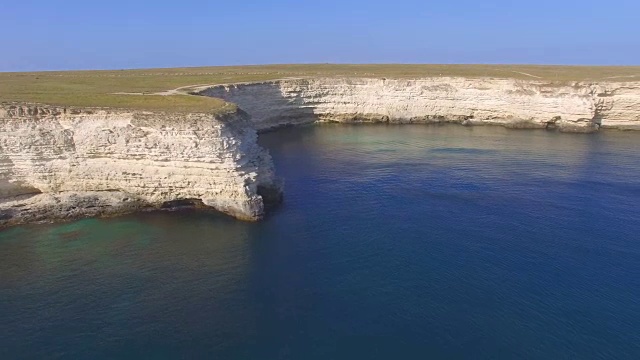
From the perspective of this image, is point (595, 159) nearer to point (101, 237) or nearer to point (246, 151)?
point (246, 151)

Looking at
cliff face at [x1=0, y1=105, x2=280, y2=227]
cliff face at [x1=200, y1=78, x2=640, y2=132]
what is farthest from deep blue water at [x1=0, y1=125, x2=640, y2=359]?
cliff face at [x1=200, y1=78, x2=640, y2=132]

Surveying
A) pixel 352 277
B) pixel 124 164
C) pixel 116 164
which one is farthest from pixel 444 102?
pixel 352 277

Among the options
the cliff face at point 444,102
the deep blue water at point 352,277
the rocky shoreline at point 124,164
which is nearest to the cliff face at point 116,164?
the rocky shoreline at point 124,164

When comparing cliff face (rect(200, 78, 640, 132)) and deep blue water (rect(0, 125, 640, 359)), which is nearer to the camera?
deep blue water (rect(0, 125, 640, 359))

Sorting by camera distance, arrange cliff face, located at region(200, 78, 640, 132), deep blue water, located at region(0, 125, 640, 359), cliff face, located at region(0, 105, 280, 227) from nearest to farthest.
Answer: deep blue water, located at region(0, 125, 640, 359) < cliff face, located at region(0, 105, 280, 227) < cliff face, located at region(200, 78, 640, 132)

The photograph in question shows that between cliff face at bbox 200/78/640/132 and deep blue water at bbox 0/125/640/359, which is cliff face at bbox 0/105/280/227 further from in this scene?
cliff face at bbox 200/78/640/132

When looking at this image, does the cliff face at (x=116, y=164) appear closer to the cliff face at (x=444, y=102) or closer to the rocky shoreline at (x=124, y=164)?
the rocky shoreline at (x=124, y=164)

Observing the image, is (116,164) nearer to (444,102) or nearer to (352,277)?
(352,277)

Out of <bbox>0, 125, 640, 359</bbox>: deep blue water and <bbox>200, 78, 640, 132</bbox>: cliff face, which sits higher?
<bbox>200, 78, 640, 132</bbox>: cliff face

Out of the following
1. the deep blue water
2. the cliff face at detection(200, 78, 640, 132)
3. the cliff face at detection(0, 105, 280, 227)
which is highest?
the cliff face at detection(200, 78, 640, 132)
